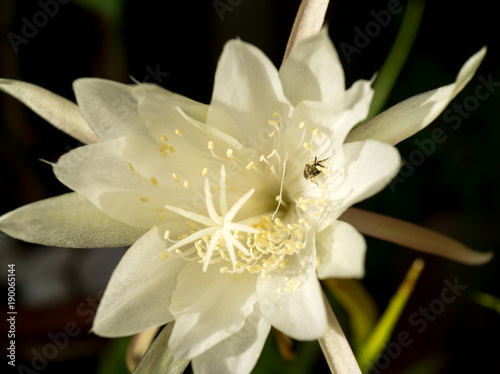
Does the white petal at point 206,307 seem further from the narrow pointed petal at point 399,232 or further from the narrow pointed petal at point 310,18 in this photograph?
the narrow pointed petal at point 310,18

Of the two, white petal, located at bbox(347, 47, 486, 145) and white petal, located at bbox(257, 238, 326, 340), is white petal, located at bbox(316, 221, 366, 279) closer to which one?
white petal, located at bbox(257, 238, 326, 340)

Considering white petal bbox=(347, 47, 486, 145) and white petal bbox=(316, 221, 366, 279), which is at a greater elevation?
white petal bbox=(347, 47, 486, 145)

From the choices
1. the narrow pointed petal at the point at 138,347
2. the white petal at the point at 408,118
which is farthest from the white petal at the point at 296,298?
the narrow pointed petal at the point at 138,347

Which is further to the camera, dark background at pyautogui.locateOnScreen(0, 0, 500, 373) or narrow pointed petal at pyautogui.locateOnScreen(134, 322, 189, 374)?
dark background at pyautogui.locateOnScreen(0, 0, 500, 373)

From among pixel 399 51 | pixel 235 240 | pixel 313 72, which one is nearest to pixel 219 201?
pixel 235 240

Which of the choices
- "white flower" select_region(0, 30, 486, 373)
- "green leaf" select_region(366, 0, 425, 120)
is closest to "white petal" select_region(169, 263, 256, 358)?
"white flower" select_region(0, 30, 486, 373)

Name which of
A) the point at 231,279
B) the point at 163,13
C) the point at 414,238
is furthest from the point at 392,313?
the point at 163,13

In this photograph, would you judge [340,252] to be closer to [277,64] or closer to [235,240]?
[235,240]
